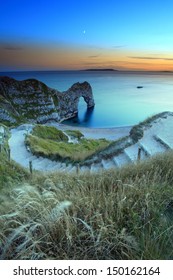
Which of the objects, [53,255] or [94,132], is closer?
[53,255]

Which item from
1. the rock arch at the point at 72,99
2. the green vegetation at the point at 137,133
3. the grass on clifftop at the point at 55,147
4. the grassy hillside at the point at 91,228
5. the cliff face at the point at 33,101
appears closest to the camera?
the grassy hillside at the point at 91,228

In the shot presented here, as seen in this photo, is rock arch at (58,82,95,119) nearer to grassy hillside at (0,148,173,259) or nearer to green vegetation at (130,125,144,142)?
green vegetation at (130,125,144,142)

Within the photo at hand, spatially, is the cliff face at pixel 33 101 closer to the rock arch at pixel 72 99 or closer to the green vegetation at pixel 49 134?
the rock arch at pixel 72 99

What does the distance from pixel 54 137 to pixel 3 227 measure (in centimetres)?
2919

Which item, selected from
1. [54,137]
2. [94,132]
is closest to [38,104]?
[94,132]

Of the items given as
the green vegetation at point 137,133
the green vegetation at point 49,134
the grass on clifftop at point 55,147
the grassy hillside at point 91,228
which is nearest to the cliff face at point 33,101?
the green vegetation at point 49,134

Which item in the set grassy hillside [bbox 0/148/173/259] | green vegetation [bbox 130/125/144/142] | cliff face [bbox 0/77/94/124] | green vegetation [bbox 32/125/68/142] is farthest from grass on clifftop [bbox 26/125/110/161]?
cliff face [bbox 0/77/94/124]

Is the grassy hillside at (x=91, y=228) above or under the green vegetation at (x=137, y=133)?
above

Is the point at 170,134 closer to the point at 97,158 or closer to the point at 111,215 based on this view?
the point at 97,158

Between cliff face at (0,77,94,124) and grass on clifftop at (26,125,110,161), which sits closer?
grass on clifftop at (26,125,110,161)

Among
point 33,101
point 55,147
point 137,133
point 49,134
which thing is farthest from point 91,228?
point 33,101

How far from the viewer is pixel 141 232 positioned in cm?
219

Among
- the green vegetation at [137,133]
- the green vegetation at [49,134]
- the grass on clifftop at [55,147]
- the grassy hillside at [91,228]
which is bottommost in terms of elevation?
the green vegetation at [49,134]
